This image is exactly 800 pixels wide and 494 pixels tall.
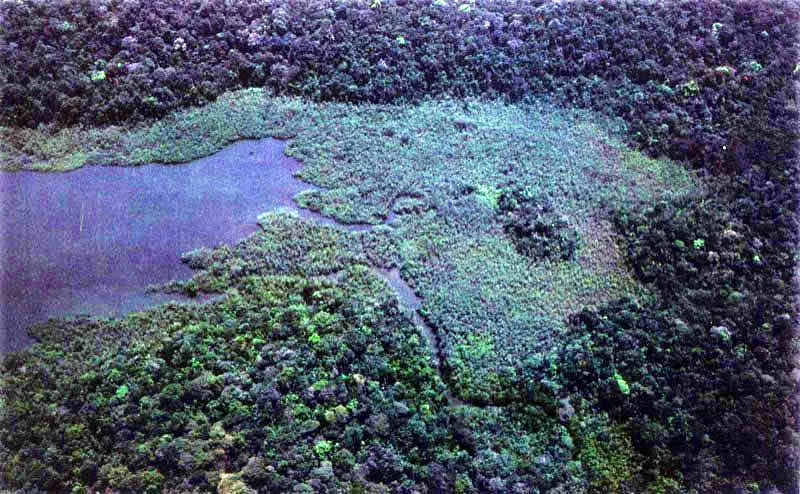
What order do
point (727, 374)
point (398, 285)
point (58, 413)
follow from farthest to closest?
point (398, 285), point (727, 374), point (58, 413)

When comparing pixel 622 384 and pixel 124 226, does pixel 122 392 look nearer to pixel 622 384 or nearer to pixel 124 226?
pixel 124 226

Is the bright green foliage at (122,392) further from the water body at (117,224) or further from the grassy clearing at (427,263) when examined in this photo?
the water body at (117,224)

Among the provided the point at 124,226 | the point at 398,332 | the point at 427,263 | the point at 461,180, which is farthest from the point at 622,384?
the point at 124,226

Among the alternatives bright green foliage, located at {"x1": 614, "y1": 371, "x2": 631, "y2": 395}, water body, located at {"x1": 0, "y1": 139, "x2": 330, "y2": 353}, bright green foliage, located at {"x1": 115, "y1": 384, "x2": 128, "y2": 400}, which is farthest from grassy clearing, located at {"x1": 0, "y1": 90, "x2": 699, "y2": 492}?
bright green foliage, located at {"x1": 614, "y1": 371, "x2": 631, "y2": 395}

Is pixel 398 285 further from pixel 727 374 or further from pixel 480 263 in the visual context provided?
pixel 727 374

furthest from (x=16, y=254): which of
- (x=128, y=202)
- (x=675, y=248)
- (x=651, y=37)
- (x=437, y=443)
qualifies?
(x=651, y=37)

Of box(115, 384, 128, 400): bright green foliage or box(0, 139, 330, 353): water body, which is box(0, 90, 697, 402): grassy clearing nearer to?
box(0, 139, 330, 353): water body
